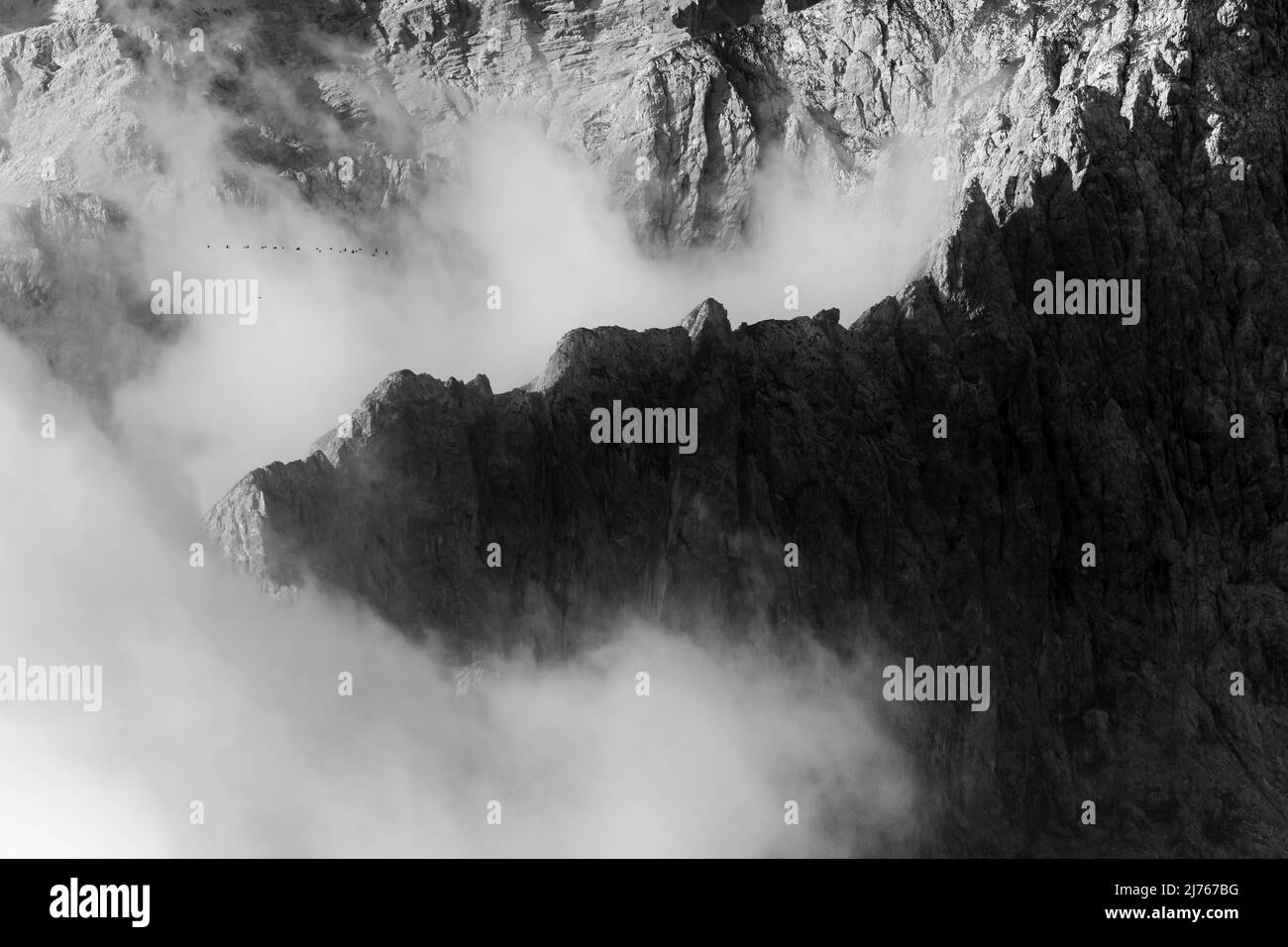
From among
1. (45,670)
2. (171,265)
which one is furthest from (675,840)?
(171,265)

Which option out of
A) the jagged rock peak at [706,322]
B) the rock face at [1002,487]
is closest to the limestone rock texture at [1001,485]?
the rock face at [1002,487]

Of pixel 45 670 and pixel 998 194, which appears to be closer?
pixel 45 670

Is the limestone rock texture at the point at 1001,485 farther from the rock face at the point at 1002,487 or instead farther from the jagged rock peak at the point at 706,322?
the jagged rock peak at the point at 706,322

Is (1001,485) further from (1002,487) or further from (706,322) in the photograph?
(706,322)

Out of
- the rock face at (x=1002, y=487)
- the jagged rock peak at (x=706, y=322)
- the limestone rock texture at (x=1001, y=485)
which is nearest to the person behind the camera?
the limestone rock texture at (x=1001, y=485)

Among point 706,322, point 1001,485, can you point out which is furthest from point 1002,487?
point 706,322

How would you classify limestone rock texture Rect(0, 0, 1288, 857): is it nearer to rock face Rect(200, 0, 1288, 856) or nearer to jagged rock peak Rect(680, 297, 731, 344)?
rock face Rect(200, 0, 1288, 856)

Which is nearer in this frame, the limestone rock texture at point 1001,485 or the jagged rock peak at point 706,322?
the limestone rock texture at point 1001,485

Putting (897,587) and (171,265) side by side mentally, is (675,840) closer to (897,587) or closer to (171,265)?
(897,587)
